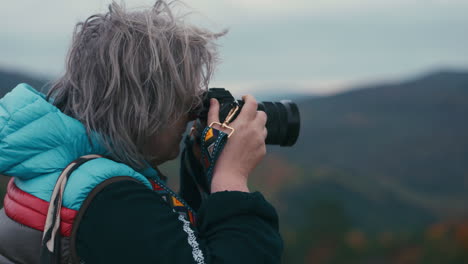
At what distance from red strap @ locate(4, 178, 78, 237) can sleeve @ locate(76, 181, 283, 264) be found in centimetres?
3

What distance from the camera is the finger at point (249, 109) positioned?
1510mm

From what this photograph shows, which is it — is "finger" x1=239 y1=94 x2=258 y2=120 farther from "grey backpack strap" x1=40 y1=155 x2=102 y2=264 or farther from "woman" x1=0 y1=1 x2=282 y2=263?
"grey backpack strap" x1=40 y1=155 x2=102 y2=264

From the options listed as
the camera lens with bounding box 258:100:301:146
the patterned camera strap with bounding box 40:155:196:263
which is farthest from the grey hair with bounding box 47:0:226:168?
the camera lens with bounding box 258:100:301:146

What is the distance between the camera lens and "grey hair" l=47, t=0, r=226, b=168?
131 centimetres

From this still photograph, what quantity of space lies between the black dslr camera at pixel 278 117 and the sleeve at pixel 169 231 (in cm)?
36

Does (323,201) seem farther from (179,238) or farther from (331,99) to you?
(331,99)

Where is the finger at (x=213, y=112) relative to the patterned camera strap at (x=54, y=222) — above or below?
above

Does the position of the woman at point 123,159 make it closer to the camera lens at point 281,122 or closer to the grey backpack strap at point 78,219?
the grey backpack strap at point 78,219

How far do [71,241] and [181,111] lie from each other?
0.43m

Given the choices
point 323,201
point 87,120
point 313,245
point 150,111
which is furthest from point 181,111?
point 313,245

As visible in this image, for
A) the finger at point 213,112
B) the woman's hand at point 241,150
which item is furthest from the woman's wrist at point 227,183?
the finger at point 213,112

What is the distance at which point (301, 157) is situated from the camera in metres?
20.6

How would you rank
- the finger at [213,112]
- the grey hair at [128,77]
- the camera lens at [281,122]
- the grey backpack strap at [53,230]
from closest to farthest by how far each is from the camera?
the grey backpack strap at [53,230] < the grey hair at [128,77] < the finger at [213,112] < the camera lens at [281,122]

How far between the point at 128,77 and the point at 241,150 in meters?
0.33
